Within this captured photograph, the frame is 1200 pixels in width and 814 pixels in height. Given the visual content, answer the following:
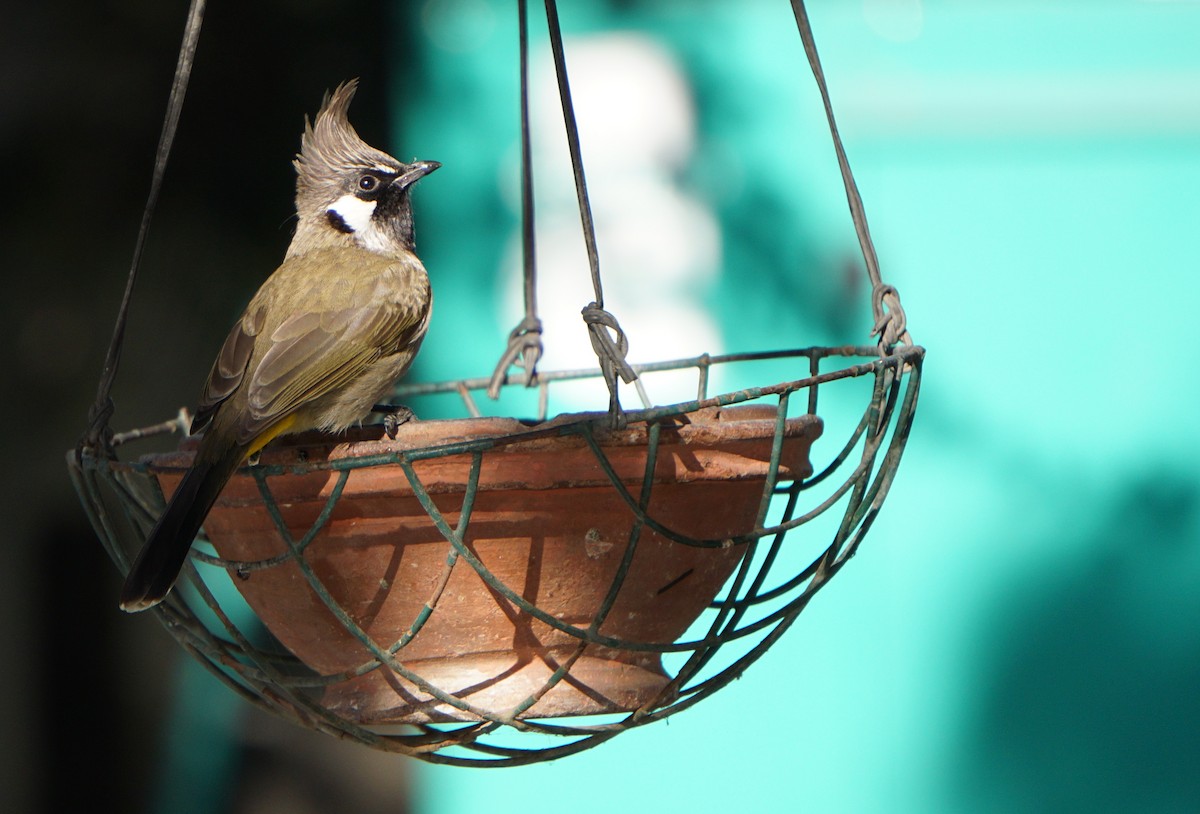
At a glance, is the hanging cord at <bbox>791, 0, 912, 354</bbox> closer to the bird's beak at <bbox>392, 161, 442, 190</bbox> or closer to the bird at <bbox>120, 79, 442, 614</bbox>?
the bird at <bbox>120, 79, 442, 614</bbox>

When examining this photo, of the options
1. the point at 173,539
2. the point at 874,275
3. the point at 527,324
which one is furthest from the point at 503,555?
the point at 527,324

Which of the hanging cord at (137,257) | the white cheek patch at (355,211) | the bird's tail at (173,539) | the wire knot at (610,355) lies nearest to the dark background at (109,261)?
the white cheek patch at (355,211)

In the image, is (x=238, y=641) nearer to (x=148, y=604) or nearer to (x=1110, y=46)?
(x=148, y=604)

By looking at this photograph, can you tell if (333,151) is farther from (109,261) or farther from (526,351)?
(109,261)

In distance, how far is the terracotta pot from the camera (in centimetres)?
165

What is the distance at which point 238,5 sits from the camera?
423 cm

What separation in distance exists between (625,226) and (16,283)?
70.8 inches

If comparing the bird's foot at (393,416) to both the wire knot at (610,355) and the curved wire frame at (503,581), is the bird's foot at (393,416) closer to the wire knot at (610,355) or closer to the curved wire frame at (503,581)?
the curved wire frame at (503,581)

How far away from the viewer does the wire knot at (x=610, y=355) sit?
1513 millimetres

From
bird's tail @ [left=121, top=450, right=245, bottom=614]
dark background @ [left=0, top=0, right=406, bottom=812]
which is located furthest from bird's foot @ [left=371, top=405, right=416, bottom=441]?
dark background @ [left=0, top=0, right=406, bottom=812]

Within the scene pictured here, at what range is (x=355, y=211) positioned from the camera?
2797 millimetres

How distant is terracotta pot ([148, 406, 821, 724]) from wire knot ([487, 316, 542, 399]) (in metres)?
1.03

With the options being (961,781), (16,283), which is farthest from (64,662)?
(961,781)

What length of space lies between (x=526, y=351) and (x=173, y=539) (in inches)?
46.6
